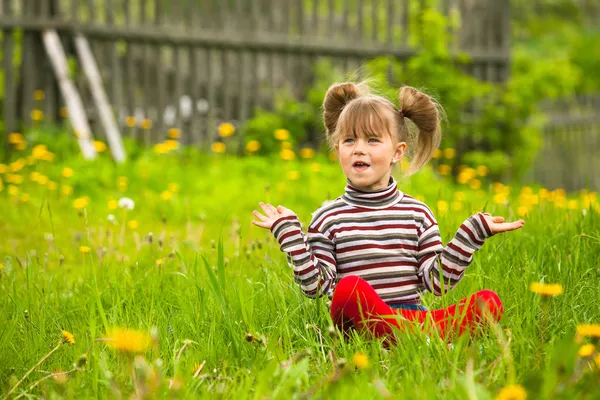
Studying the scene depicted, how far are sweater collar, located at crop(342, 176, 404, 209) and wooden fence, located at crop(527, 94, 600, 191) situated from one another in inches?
302

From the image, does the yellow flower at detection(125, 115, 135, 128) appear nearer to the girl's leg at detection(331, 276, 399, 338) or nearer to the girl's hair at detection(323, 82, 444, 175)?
the girl's hair at detection(323, 82, 444, 175)

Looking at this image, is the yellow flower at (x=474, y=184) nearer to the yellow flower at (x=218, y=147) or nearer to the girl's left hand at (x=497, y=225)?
the yellow flower at (x=218, y=147)

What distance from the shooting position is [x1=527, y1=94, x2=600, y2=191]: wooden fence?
9789 millimetres

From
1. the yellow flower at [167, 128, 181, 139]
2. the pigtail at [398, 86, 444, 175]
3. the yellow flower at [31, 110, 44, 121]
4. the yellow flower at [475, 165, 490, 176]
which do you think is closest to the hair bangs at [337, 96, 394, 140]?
the pigtail at [398, 86, 444, 175]

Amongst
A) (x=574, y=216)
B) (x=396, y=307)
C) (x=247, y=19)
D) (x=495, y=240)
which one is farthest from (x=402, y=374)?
(x=247, y=19)

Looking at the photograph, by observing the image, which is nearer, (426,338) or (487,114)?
(426,338)

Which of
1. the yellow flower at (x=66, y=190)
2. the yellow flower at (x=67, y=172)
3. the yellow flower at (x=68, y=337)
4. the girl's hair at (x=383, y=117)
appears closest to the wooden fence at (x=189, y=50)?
the yellow flower at (x=67, y=172)

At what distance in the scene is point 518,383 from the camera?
1737 millimetres

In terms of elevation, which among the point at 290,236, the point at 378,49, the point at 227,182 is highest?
the point at 378,49

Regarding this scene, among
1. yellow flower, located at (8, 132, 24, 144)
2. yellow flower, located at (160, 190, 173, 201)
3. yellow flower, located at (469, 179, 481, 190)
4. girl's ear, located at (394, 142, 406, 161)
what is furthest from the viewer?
yellow flower, located at (469, 179, 481, 190)

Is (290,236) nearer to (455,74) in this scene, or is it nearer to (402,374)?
(402,374)

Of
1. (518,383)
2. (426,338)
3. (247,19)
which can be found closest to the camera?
(518,383)

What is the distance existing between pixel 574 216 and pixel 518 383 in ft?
5.98

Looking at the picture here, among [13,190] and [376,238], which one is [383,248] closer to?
[376,238]
